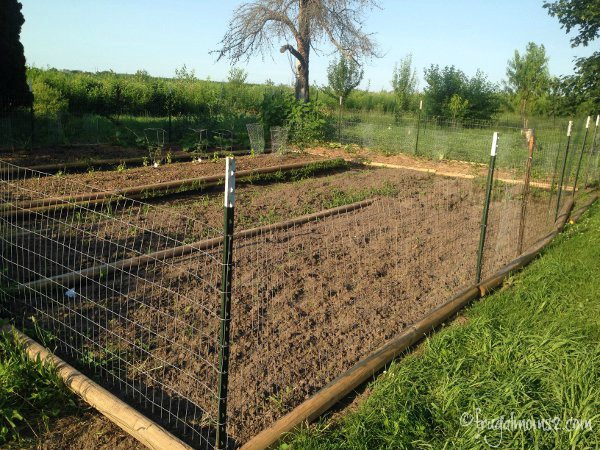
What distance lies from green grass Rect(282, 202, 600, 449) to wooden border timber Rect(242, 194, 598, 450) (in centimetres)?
7

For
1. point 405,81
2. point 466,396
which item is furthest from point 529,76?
point 466,396

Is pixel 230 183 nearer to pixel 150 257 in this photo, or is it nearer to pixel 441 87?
pixel 150 257

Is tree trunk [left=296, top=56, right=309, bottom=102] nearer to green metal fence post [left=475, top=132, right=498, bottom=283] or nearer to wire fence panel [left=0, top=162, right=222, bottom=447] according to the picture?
wire fence panel [left=0, top=162, right=222, bottom=447]

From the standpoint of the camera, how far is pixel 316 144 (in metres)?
14.4

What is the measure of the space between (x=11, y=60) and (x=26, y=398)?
1181 centimetres

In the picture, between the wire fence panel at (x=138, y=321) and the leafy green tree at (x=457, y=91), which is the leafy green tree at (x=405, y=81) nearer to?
the leafy green tree at (x=457, y=91)

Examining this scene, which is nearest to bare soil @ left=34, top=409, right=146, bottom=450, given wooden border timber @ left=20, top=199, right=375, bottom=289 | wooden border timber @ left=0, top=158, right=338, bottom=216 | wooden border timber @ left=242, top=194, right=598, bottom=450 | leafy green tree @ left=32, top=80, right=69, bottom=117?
wooden border timber @ left=242, top=194, right=598, bottom=450

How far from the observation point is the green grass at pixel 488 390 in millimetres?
2561

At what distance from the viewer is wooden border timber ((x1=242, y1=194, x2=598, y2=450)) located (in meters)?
2.57

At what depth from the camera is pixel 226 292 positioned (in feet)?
7.56

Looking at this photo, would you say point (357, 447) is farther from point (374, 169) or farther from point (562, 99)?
point (562, 99)

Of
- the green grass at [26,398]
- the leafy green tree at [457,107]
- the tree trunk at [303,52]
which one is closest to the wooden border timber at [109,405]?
the green grass at [26,398]

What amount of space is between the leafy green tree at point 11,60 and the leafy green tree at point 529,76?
2045 centimetres

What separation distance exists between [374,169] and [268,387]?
949 cm
